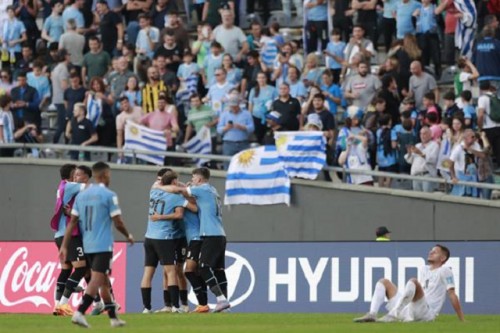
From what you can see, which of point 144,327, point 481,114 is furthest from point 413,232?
point 144,327

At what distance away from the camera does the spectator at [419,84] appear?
26.6 metres

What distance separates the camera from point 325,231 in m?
27.4

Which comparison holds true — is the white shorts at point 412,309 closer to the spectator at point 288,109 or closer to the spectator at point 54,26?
the spectator at point 288,109

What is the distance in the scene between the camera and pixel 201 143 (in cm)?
2781

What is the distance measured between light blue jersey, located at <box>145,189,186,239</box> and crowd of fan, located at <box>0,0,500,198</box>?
5.39m

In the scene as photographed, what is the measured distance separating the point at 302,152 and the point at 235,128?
1.49m

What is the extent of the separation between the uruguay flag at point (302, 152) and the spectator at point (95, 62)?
498 centimetres

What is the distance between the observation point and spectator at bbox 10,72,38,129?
2922cm

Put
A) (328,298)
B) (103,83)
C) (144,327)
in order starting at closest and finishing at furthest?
(144,327), (328,298), (103,83)

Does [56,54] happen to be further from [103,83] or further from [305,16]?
[305,16]

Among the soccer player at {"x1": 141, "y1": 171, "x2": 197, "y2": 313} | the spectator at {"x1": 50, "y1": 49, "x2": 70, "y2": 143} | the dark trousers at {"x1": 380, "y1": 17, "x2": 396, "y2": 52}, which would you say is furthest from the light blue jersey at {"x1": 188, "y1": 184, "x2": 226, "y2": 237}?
the spectator at {"x1": 50, "y1": 49, "x2": 70, "y2": 143}

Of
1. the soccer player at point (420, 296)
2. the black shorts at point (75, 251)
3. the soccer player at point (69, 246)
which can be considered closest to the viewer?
the soccer player at point (420, 296)

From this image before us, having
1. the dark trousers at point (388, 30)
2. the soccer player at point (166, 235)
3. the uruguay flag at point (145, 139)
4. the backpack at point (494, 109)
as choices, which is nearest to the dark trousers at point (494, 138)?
the backpack at point (494, 109)

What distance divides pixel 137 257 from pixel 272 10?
834 cm
